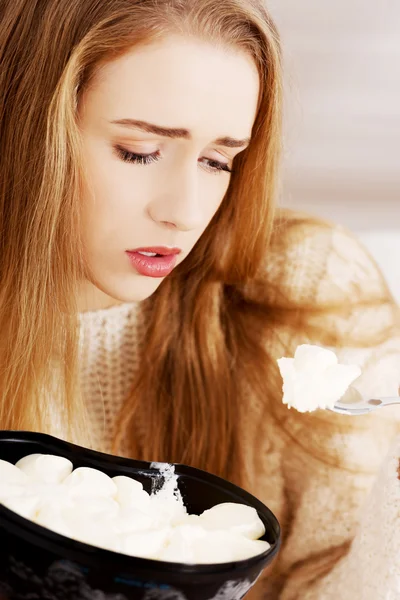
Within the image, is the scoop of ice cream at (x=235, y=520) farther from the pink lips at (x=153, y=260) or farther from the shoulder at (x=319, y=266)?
the shoulder at (x=319, y=266)

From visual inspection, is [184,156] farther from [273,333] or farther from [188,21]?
[273,333]

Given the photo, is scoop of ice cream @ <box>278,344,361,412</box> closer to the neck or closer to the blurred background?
the neck

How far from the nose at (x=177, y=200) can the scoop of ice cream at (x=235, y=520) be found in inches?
12.4

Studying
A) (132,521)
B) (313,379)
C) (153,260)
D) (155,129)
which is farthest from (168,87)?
(132,521)

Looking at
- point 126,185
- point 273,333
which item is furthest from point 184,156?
point 273,333

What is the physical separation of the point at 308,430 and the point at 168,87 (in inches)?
18.2

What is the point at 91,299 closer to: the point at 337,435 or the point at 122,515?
the point at 337,435

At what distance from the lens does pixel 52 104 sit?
27.2 inches

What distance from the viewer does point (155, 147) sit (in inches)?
27.9

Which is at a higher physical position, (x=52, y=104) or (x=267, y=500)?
(x=52, y=104)

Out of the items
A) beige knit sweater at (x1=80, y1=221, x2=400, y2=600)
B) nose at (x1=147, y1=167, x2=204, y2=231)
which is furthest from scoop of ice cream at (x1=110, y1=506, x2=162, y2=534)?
beige knit sweater at (x1=80, y1=221, x2=400, y2=600)

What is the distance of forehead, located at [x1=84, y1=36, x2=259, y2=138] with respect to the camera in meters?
0.68

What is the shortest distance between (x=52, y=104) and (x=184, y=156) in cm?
13

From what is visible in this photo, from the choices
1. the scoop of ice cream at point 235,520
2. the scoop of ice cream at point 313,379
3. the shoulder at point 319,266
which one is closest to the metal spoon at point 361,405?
the scoop of ice cream at point 313,379
